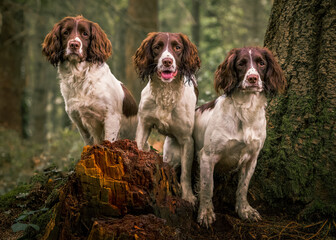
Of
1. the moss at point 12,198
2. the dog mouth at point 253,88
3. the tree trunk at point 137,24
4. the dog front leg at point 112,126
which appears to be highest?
the tree trunk at point 137,24

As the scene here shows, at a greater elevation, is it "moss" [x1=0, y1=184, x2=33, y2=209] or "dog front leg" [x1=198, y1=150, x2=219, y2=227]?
"dog front leg" [x1=198, y1=150, x2=219, y2=227]

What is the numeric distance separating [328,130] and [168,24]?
19.6 m

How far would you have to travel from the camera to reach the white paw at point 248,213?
310cm

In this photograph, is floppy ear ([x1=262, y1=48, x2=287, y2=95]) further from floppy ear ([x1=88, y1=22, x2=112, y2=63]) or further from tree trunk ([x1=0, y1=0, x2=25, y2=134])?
tree trunk ([x1=0, y1=0, x2=25, y2=134])

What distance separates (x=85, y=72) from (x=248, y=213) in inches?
89.4

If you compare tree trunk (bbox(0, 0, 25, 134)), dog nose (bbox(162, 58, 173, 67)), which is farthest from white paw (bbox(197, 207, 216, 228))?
tree trunk (bbox(0, 0, 25, 134))

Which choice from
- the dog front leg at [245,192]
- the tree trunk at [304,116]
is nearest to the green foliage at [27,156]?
the dog front leg at [245,192]

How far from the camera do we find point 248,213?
10.2 ft

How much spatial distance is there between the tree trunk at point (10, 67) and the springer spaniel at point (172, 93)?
7.04m

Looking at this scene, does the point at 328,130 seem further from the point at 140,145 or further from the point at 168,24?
the point at 168,24

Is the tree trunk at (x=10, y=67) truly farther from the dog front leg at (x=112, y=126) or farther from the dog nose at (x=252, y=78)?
the dog nose at (x=252, y=78)

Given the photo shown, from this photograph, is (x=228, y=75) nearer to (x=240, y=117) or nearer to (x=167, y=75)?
(x=240, y=117)

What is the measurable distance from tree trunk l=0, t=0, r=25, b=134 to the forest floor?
6.29 meters

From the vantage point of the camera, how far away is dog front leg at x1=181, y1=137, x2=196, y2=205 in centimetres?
345
